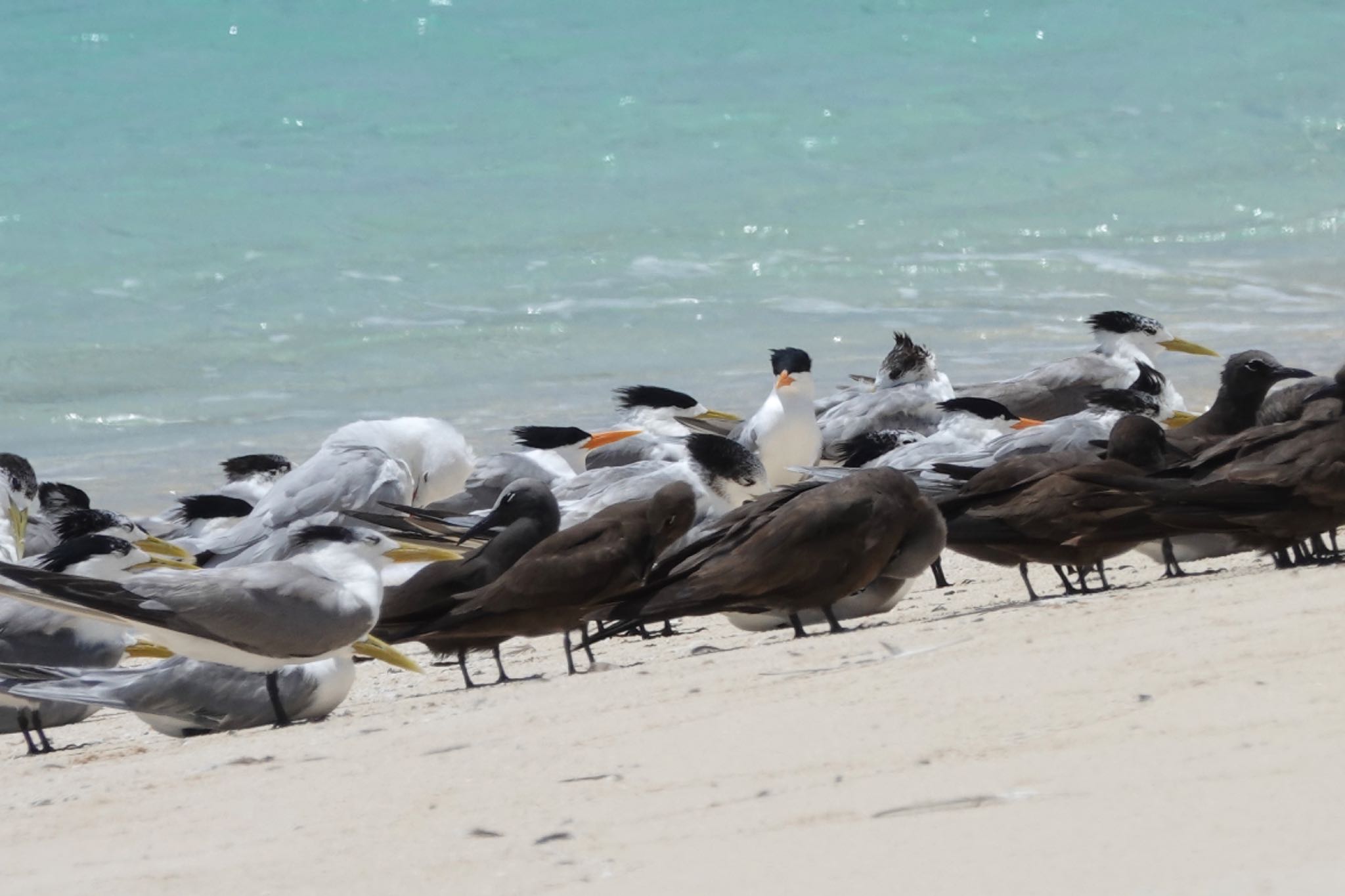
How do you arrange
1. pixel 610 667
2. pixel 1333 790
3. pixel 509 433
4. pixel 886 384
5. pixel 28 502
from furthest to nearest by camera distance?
pixel 509 433 → pixel 886 384 → pixel 28 502 → pixel 610 667 → pixel 1333 790

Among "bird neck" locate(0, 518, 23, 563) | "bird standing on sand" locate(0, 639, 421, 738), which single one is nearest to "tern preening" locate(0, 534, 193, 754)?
"bird standing on sand" locate(0, 639, 421, 738)

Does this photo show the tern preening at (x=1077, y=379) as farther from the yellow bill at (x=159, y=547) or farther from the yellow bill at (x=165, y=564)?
the yellow bill at (x=165, y=564)

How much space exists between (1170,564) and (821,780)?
2.64 metres

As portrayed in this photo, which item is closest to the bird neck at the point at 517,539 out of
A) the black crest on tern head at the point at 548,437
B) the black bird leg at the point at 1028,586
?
the black bird leg at the point at 1028,586

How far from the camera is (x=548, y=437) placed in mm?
9320

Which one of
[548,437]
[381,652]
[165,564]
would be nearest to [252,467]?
[548,437]

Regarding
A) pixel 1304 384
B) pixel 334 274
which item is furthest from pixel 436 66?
pixel 1304 384

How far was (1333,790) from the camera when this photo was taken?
2781 mm

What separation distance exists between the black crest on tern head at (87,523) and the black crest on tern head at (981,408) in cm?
368

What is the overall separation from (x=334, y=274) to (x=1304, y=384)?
40.0ft

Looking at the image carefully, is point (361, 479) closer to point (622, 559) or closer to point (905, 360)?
point (622, 559)

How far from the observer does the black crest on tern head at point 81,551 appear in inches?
249

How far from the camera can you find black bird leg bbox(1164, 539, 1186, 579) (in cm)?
557

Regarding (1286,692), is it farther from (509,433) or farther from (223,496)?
(509,433)
